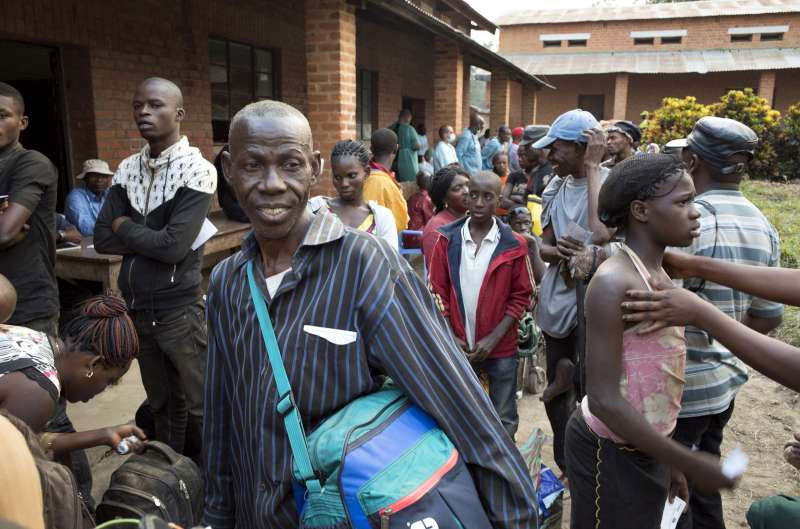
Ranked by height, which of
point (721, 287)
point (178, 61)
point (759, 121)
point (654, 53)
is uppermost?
point (654, 53)

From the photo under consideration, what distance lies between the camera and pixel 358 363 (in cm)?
130

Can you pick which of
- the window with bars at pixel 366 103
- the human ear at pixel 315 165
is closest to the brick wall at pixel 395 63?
the window with bars at pixel 366 103

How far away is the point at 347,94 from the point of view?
261 inches

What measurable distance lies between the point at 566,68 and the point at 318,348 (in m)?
28.0

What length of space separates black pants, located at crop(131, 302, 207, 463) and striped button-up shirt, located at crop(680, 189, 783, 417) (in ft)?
7.56

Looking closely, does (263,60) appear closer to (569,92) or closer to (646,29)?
(569,92)

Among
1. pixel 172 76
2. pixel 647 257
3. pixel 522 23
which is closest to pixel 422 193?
pixel 172 76

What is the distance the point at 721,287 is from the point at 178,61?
20.3 ft

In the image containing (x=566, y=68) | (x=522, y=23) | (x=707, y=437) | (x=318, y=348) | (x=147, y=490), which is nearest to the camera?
(x=318, y=348)

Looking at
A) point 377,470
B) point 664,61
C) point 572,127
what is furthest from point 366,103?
point 664,61

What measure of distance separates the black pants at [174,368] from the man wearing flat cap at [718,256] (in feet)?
7.53

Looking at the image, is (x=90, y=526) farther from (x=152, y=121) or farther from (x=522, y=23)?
(x=522, y=23)

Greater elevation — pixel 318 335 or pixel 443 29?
pixel 443 29

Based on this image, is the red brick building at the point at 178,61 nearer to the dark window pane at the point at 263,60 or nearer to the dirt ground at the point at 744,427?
the dark window pane at the point at 263,60
